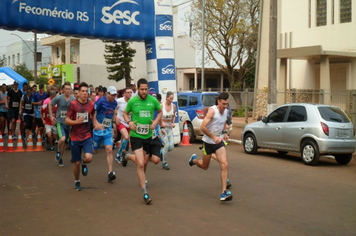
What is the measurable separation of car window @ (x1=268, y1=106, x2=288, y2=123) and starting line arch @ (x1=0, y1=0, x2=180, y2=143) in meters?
3.62

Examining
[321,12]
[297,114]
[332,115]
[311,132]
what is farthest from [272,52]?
[321,12]

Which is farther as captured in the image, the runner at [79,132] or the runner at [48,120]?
the runner at [48,120]

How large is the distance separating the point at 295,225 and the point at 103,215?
2.78 m

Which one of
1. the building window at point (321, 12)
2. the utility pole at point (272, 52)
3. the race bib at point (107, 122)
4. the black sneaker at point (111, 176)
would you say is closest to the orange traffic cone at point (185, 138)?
the utility pole at point (272, 52)

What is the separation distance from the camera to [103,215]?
7.02 meters

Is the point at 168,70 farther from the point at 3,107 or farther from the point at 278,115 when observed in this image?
the point at 3,107

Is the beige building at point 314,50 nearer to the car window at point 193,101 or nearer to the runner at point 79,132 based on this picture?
the car window at point 193,101

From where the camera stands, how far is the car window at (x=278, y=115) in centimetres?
1371

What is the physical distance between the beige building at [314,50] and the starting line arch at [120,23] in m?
Answer: 8.97

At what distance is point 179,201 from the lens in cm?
803

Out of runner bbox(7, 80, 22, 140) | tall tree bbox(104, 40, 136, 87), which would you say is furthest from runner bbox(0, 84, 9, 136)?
tall tree bbox(104, 40, 136, 87)

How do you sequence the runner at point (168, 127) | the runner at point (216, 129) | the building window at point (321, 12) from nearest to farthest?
1. the runner at point (216, 129)
2. the runner at point (168, 127)
3. the building window at point (321, 12)

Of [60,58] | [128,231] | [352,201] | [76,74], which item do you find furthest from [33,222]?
[60,58]

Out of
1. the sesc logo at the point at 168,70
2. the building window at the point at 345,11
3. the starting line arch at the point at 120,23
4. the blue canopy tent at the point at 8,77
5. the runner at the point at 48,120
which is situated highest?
the building window at the point at 345,11
